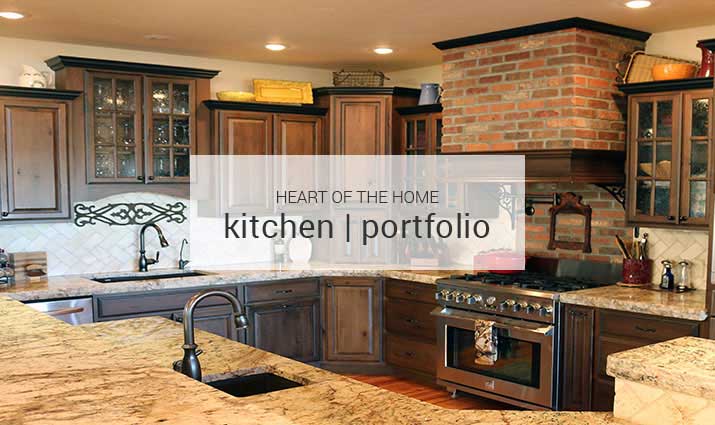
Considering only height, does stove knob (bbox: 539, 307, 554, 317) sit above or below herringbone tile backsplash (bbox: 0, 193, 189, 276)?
below

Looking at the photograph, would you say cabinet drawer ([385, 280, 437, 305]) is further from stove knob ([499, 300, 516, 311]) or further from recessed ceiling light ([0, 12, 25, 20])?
recessed ceiling light ([0, 12, 25, 20])

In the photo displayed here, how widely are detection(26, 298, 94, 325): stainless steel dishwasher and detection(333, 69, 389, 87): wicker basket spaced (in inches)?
109

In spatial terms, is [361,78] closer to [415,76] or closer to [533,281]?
[415,76]

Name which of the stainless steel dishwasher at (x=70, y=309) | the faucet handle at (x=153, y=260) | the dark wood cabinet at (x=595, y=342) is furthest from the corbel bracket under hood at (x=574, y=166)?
the stainless steel dishwasher at (x=70, y=309)

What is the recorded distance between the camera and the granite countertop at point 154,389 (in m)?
1.36

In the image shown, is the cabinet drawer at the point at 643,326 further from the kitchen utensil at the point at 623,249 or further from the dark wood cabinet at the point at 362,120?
the dark wood cabinet at the point at 362,120

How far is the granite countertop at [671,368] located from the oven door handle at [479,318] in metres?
2.50

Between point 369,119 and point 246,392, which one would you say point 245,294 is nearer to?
point 369,119

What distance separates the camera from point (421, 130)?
20.6 ft

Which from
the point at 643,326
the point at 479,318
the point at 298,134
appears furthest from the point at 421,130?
the point at 643,326

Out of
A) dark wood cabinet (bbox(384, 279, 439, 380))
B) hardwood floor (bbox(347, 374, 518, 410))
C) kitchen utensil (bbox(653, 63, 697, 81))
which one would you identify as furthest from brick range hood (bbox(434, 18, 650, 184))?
hardwood floor (bbox(347, 374, 518, 410))

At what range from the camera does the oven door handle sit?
15.3ft

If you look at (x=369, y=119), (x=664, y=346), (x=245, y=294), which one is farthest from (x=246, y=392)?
(x=369, y=119)

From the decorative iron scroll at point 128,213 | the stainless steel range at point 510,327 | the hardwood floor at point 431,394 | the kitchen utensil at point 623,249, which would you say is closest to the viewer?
the stainless steel range at point 510,327
